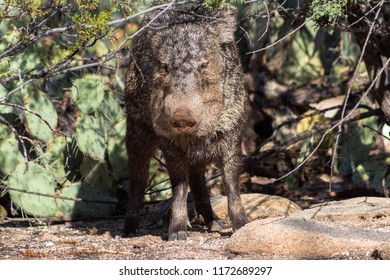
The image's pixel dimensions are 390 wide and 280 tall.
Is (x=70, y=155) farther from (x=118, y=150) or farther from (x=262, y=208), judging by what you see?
(x=262, y=208)

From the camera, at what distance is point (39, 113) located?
5.99 m

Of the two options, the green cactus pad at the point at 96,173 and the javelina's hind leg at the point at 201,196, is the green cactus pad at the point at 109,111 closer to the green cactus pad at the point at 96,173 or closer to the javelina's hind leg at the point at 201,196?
the green cactus pad at the point at 96,173

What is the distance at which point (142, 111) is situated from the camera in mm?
5523

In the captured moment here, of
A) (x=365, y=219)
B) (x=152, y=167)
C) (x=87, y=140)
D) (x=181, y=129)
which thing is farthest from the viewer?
(x=152, y=167)

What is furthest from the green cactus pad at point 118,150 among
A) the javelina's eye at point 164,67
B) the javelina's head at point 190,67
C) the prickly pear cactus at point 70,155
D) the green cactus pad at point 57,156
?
the javelina's eye at point 164,67

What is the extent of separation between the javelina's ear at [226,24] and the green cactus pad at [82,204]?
5.45ft

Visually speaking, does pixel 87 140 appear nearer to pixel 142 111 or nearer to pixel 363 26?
pixel 142 111

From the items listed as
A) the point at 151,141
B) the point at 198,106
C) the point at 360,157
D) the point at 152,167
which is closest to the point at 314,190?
the point at 360,157

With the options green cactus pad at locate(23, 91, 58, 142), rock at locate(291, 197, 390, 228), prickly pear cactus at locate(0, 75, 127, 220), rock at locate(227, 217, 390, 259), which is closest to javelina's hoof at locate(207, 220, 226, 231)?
rock at locate(291, 197, 390, 228)

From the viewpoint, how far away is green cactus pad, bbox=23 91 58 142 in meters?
5.99

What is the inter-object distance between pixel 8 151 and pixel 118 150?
904mm

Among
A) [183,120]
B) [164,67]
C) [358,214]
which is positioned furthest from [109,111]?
[358,214]

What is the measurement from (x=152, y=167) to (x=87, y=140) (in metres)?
0.67

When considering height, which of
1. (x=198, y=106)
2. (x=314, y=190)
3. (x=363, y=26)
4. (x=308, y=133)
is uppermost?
(x=363, y=26)
